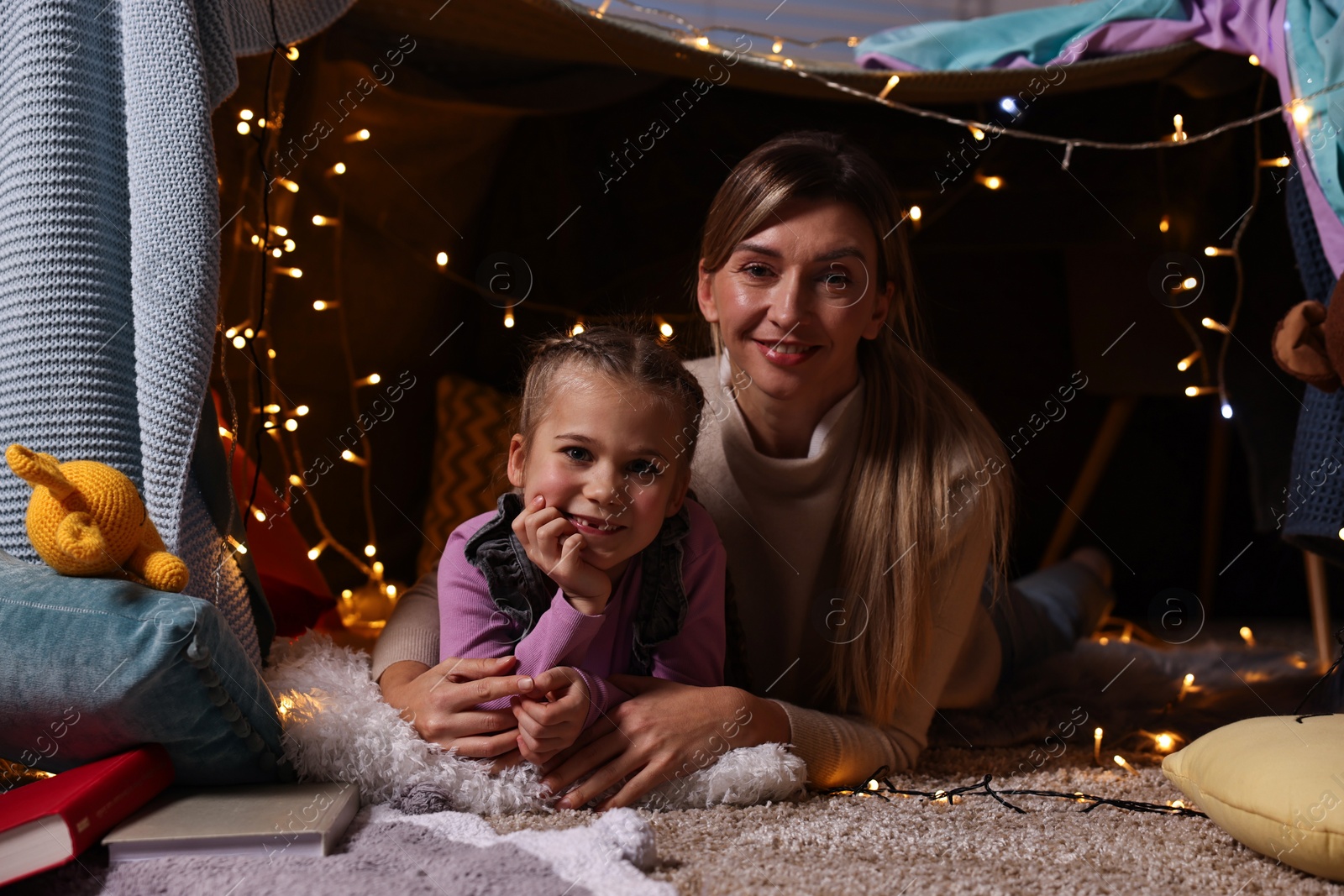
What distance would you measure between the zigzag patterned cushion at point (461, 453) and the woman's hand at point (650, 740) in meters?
0.72

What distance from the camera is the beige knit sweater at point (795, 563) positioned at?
117cm

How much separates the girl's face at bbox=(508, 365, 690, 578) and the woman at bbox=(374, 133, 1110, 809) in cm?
23

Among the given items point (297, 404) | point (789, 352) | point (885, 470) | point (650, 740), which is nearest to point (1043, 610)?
point (885, 470)

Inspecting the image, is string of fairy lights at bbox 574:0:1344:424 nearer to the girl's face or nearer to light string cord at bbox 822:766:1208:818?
the girl's face

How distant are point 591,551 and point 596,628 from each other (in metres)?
0.07

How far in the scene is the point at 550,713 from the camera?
89cm

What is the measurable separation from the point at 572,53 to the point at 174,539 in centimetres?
90

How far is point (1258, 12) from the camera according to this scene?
1.33m

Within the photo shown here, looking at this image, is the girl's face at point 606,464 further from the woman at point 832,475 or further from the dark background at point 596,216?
the dark background at point 596,216

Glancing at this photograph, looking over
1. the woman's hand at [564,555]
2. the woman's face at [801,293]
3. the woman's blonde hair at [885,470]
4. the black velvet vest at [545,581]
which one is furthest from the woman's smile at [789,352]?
the woman's hand at [564,555]

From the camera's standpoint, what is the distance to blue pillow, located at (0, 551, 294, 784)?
0.79 metres

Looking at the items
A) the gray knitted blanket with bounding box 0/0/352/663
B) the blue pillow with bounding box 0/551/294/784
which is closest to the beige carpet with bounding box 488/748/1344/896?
the blue pillow with bounding box 0/551/294/784

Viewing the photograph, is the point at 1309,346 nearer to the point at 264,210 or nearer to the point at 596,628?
the point at 596,628

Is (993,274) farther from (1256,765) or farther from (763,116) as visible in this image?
(1256,765)
